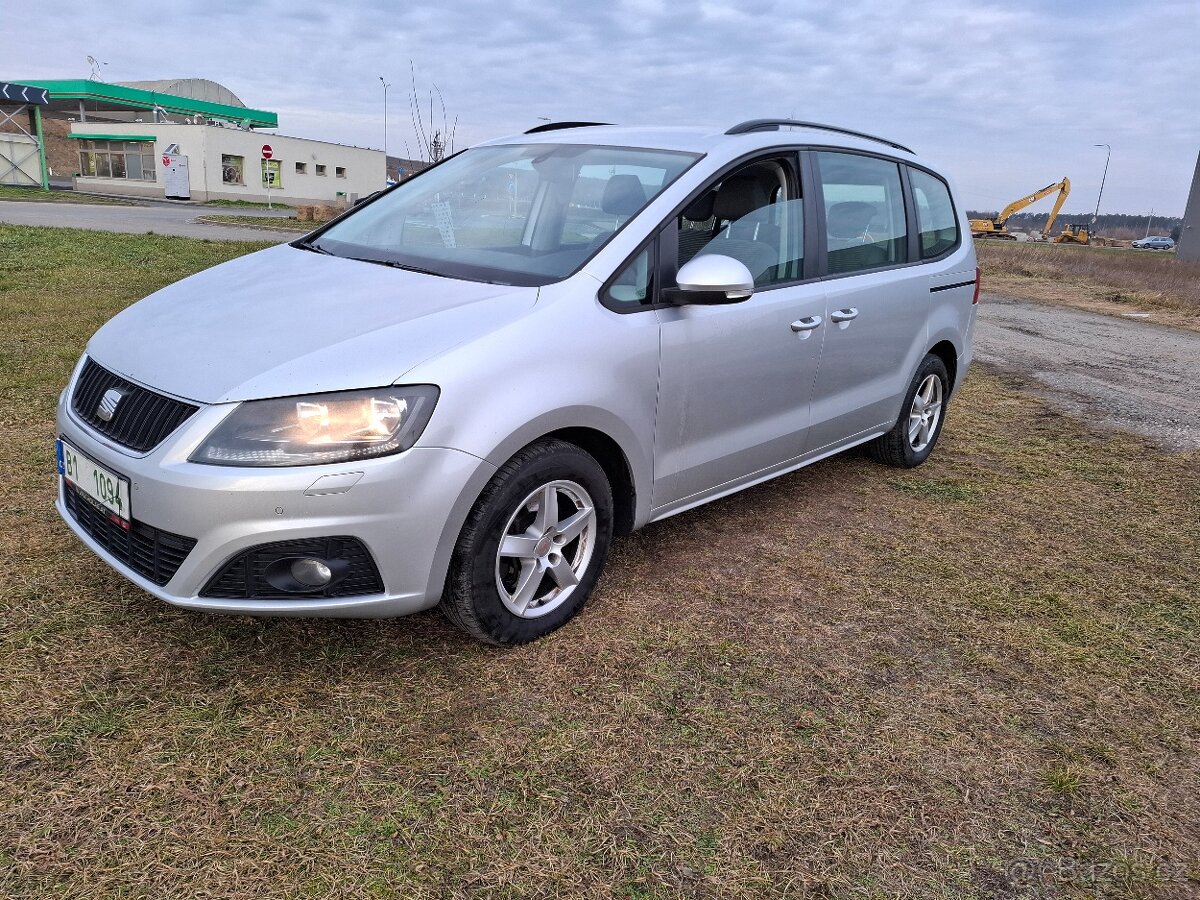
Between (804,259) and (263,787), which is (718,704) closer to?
(263,787)

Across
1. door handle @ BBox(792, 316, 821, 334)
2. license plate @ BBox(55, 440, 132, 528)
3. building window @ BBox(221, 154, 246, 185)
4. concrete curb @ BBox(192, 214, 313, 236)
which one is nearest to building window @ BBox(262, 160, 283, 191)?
building window @ BBox(221, 154, 246, 185)

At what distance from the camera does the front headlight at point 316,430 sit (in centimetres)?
234

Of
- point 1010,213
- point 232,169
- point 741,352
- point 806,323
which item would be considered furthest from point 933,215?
point 1010,213

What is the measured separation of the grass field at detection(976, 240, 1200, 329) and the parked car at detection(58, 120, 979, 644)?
1365 cm

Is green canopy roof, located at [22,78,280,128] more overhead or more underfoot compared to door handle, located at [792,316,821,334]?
more overhead

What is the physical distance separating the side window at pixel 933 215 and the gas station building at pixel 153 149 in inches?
1484

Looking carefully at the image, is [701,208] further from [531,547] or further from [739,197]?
[531,547]

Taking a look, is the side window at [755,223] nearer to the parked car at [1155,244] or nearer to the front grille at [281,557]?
the front grille at [281,557]

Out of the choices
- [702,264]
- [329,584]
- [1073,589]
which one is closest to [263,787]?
[329,584]

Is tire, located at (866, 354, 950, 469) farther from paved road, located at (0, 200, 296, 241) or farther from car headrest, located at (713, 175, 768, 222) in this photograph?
paved road, located at (0, 200, 296, 241)

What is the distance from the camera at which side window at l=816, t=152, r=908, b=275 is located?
394 centimetres

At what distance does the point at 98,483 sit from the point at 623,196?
6.47 feet

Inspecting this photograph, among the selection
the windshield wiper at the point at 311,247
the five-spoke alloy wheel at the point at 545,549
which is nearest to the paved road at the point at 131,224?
the windshield wiper at the point at 311,247

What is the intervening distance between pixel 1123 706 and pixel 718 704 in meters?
1.30
